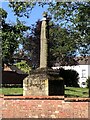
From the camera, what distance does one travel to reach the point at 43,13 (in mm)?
15961

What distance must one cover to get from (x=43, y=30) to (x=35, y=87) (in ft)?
9.96

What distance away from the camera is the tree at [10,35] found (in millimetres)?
25688

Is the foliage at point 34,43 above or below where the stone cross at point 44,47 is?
above

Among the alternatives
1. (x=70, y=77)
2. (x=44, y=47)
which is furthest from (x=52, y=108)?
(x=70, y=77)

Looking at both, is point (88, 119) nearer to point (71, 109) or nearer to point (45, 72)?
point (71, 109)

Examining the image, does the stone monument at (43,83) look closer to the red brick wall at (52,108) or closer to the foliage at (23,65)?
the red brick wall at (52,108)

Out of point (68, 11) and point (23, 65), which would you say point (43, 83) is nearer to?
point (68, 11)

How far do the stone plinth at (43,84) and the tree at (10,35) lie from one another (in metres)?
11.1

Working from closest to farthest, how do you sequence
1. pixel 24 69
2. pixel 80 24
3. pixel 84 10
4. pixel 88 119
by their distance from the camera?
1. pixel 88 119
2. pixel 84 10
3. pixel 80 24
4. pixel 24 69

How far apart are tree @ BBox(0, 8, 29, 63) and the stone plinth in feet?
36.4

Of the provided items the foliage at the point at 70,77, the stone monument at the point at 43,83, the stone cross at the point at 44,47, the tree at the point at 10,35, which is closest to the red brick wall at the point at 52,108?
the stone monument at the point at 43,83

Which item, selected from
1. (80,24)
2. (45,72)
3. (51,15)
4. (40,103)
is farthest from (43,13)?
(40,103)

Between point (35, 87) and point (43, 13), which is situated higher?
point (43, 13)

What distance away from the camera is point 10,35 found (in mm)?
26578
